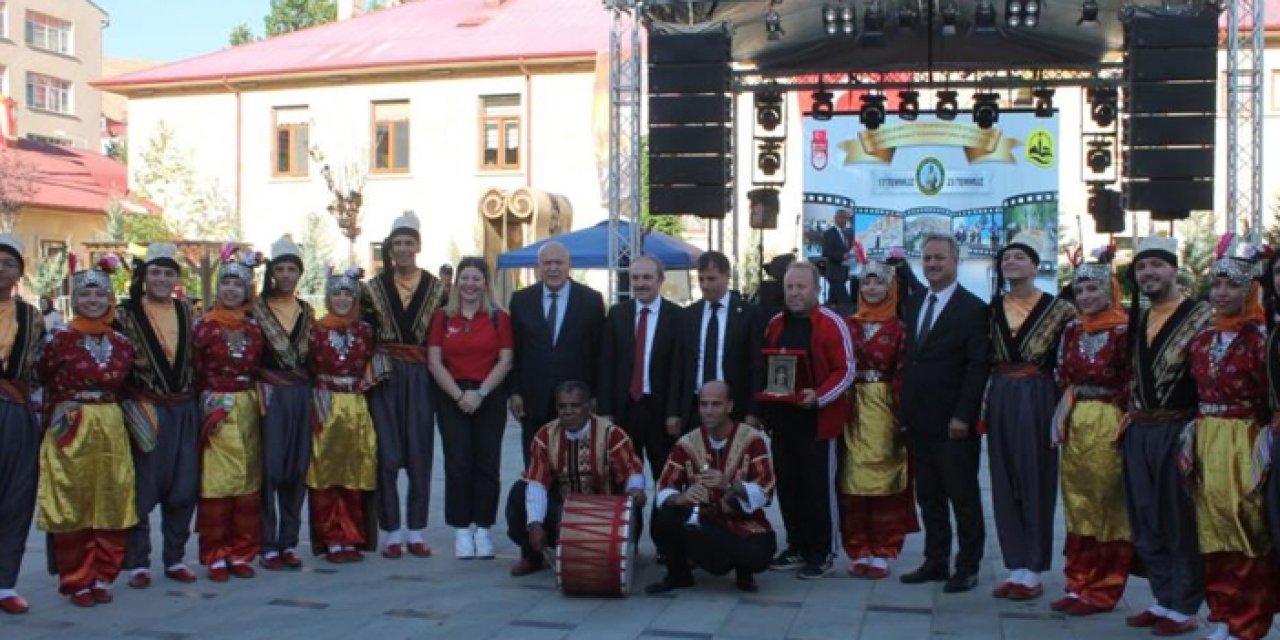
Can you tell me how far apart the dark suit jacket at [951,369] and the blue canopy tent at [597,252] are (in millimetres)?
9117

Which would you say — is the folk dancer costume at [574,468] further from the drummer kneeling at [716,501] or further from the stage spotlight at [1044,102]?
the stage spotlight at [1044,102]

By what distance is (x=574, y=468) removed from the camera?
6527 millimetres

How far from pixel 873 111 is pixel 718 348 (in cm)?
864

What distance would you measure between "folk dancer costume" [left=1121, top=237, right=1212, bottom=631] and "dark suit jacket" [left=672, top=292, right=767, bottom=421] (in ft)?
6.11

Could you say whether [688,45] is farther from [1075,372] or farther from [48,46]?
[48,46]

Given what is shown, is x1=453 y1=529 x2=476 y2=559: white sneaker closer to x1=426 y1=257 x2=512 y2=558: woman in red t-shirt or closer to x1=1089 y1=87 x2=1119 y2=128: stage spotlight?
x1=426 y1=257 x2=512 y2=558: woman in red t-shirt

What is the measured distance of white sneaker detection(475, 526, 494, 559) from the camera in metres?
7.15

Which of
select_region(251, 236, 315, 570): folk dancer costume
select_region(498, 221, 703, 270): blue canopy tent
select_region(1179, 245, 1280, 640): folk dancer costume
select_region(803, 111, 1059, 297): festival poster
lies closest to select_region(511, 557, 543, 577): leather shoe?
select_region(251, 236, 315, 570): folk dancer costume

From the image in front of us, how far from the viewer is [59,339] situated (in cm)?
593

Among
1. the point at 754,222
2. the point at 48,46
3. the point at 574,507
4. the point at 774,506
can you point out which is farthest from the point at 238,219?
the point at 574,507

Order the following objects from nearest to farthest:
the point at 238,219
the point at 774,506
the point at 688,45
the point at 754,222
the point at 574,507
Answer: the point at 574,507, the point at 774,506, the point at 688,45, the point at 754,222, the point at 238,219

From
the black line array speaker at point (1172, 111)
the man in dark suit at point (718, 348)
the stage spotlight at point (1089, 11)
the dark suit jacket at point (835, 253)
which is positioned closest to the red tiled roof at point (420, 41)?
the dark suit jacket at point (835, 253)

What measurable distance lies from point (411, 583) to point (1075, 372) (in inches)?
123

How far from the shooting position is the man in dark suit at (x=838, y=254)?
570 inches
